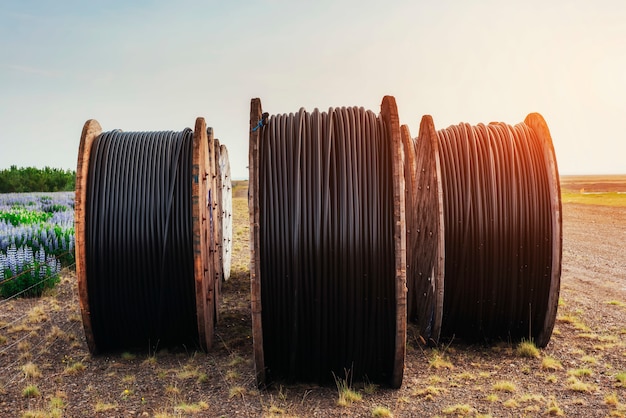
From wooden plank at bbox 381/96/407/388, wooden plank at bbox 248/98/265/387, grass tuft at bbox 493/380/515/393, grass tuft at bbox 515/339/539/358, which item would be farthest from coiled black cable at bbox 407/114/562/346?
wooden plank at bbox 248/98/265/387

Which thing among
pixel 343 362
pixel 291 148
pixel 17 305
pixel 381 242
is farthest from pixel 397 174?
pixel 17 305

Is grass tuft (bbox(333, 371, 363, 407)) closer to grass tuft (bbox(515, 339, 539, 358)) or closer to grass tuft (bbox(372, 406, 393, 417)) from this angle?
grass tuft (bbox(372, 406, 393, 417))

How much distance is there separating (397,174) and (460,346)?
3.11 m

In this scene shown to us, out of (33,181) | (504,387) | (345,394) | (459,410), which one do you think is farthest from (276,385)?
(33,181)

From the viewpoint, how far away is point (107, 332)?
23.1ft

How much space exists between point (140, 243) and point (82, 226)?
72cm

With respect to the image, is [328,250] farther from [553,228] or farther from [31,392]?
[31,392]

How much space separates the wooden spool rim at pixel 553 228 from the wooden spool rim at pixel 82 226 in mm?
5862

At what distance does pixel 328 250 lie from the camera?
5578 mm

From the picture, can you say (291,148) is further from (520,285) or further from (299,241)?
(520,285)

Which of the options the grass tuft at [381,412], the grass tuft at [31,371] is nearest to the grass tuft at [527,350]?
the grass tuft at [381,412]

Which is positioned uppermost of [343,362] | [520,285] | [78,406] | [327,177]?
[327,177]

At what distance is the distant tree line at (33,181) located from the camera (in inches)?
1650

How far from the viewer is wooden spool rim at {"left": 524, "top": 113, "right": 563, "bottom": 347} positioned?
7.02 meters
